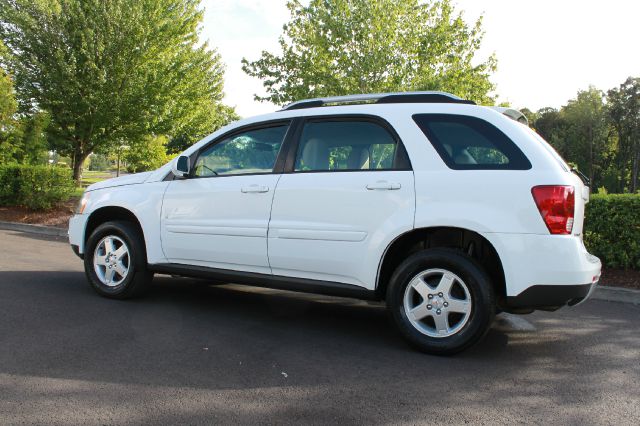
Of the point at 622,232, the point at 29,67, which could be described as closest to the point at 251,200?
the point at 622,232

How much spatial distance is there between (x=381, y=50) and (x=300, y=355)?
509 inches

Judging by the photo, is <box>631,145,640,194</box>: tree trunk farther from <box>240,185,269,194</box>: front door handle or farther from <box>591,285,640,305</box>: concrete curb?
<box>240,185,269,194</box>: front door handle

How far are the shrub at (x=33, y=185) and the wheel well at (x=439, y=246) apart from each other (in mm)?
11922

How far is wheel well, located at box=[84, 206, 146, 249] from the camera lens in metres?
5.35

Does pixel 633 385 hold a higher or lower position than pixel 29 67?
lower

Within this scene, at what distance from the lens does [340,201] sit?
160 inches

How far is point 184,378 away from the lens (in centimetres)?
320

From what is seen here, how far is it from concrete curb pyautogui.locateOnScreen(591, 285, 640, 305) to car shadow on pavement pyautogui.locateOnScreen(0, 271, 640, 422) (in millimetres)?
1187

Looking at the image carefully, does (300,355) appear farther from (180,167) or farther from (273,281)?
(180,167)

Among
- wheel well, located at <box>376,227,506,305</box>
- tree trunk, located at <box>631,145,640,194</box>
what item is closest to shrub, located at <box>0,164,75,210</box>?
wheel well, located at <box>376,227,506,305</box>

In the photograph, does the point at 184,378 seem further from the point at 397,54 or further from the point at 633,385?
the point at 397,54

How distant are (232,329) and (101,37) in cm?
1608

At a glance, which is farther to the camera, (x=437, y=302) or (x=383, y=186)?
(x=383, y=186)

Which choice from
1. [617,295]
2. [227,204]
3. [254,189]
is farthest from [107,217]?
[617,295]
